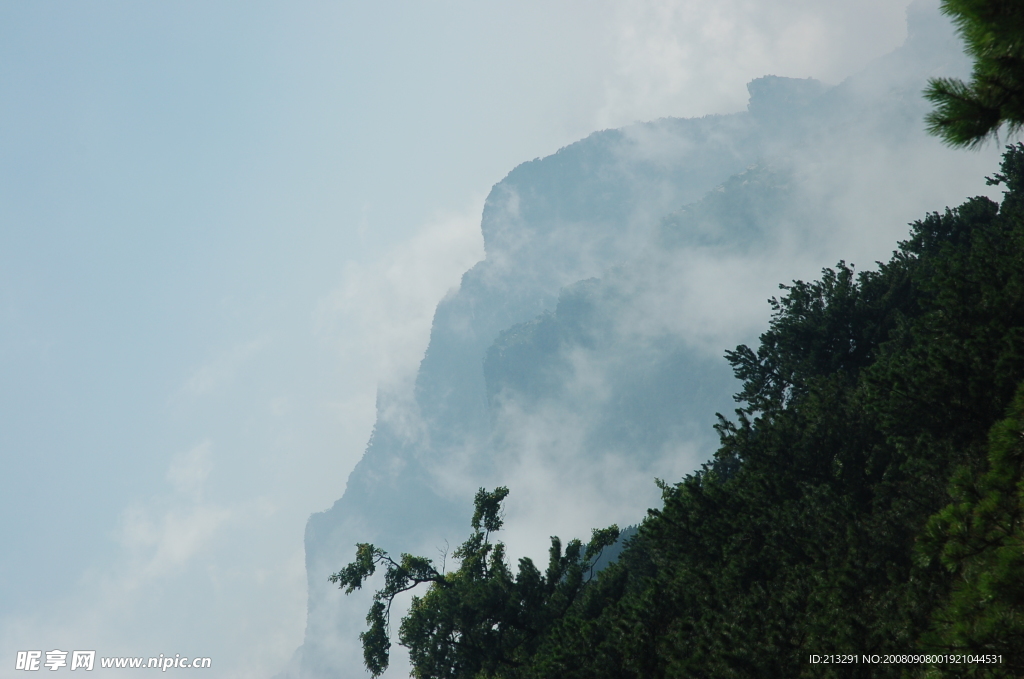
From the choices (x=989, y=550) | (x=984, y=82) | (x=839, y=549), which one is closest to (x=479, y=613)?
(x=839, y=549)

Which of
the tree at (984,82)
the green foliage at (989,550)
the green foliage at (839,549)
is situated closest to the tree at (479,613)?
the green foliage at (839,549)

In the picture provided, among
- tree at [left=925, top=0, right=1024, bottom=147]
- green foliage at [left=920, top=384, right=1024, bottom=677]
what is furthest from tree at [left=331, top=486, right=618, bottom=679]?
tree at [left=925, top=0, right=1024, bottom=147]

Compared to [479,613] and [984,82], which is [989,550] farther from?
[479,613]

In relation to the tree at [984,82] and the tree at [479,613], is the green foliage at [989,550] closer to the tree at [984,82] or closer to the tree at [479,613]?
the tree at [984,82]

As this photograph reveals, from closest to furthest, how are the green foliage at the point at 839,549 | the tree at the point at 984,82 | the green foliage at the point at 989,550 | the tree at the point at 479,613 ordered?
the tree at the point at 984,82, the green foliage at the point at 989,550, the green foliage at the point at 839,549, the tree at the point at 479,613

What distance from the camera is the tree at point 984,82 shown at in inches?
193

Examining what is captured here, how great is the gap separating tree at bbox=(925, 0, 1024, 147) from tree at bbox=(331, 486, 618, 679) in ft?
82.3

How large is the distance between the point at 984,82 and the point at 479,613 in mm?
27581

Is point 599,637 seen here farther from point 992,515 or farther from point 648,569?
point 648,569

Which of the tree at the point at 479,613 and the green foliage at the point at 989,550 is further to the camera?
the tree at the point at 479,613

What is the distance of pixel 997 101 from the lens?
5.25 meters

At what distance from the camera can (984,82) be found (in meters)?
5.27

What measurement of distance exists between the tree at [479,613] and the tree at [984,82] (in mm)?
25093

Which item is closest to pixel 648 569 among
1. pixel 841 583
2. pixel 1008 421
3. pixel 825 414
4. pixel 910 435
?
pixel 825 414
